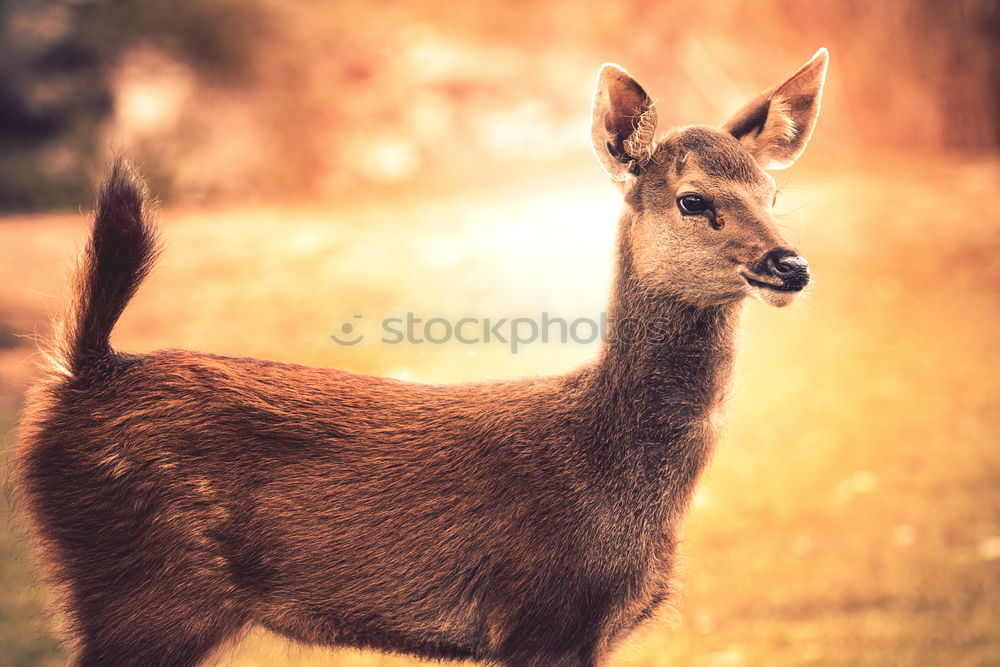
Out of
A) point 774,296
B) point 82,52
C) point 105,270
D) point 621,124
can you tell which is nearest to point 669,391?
point 774,296

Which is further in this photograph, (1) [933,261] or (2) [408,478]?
(1) [933,261]

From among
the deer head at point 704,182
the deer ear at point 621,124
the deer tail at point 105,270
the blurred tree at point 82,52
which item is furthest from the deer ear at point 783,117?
the blurred tree at point 82,52

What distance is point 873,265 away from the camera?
28.7 ft

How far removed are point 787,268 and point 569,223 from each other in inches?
279

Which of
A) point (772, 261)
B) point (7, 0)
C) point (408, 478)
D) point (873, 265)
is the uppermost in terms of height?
point (7, 0)

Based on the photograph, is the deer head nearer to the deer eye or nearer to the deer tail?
the deer eye

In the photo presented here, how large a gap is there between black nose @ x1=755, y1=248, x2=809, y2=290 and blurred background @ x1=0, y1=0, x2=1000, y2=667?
35 cm

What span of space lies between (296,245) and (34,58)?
4424 millimetres

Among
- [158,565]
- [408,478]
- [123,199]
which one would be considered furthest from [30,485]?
[408,478]

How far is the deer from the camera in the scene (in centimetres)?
269

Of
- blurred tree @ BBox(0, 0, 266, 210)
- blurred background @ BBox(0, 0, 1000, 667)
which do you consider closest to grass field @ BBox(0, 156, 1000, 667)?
blurred background @ BBox(0, 0, 1000, 667)

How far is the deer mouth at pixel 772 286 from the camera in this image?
245cm

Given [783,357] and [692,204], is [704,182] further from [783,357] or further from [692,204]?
[783,357]

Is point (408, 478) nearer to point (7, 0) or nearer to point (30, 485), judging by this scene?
point (30, 485)
